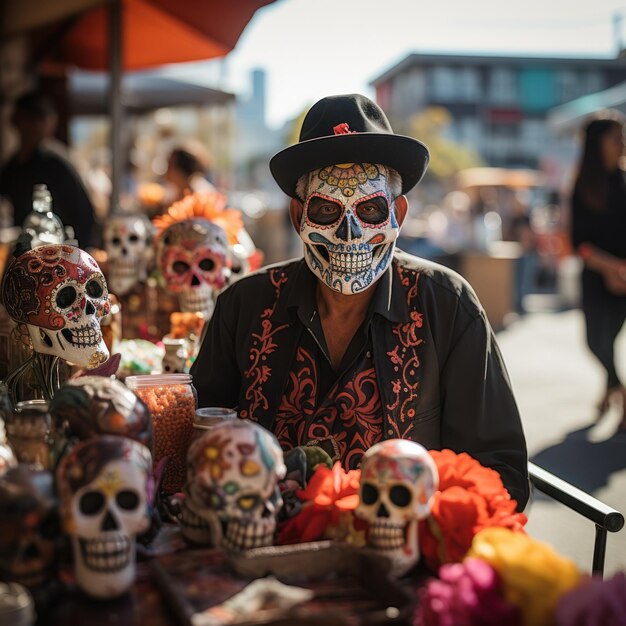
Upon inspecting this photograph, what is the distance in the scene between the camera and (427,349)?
2256mm

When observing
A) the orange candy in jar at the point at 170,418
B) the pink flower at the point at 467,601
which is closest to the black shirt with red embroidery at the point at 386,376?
the orange candy in jar at the point at 170,418

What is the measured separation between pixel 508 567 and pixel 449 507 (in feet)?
0.84

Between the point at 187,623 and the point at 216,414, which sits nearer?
the point at 187,623

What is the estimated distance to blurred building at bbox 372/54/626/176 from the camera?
174ft

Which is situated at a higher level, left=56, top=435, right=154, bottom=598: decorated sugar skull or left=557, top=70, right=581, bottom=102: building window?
left=557, top=70, right=581, bottom=102: building window

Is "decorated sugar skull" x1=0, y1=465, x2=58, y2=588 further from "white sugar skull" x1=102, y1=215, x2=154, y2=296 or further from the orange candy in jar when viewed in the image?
"white sugar skull" x1=102, y1=215, x2=154, y2=296

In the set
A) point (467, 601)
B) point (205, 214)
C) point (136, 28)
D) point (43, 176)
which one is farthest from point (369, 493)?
point (136, 28)

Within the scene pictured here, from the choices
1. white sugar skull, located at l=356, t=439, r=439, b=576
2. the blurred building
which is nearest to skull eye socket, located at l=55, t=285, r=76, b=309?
white sugar skull, located at l=356, t=439, r=439, b=576

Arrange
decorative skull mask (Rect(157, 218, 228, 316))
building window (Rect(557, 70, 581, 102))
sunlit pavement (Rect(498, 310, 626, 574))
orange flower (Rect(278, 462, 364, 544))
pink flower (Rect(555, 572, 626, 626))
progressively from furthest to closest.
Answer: building window (Rect(557, 70, 581, 102))
sunlit pavement (Rect(498, 310, 626, 574))
decorative skull mask (Rect(157, 218, 228, 316))
orange flower (Rect(278, 462, 364, 544))
pink flower (Rect(555, 572, 626, 626))

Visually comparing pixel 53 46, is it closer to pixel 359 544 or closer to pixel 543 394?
pixel 543 394

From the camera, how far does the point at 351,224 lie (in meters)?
2.19

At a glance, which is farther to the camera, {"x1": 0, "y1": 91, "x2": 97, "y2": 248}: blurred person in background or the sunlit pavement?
{"x1": 0, "y1": 91, "x2": 97, "y2": 248}: blurred person in background

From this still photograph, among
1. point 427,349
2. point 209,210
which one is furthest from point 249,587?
point 209,210

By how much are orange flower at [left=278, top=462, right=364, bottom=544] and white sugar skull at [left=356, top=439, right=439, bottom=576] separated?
0.07 metres
